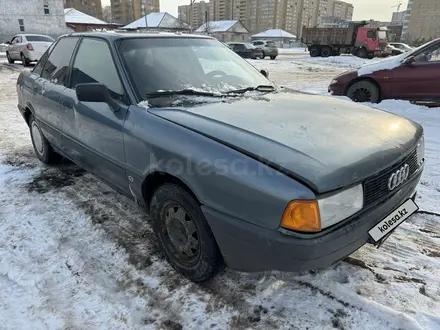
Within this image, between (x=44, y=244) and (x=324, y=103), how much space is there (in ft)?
8.40

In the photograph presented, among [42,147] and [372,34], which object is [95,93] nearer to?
[42,147]

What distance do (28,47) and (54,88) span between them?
15.1m

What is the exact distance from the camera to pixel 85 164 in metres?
3.16

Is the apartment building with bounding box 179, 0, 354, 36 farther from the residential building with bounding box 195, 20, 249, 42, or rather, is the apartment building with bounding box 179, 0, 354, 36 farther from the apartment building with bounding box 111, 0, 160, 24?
the residential building with bounding box 195, 20, 249, 42

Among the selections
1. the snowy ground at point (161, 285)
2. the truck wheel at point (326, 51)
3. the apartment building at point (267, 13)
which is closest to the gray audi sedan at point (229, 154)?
the snowy ground at point (161, 285)

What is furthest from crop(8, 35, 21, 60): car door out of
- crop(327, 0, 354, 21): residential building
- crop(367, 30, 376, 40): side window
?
crop(327, 0, 354, 21): residential building

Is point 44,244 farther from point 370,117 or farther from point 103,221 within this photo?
point 370,117

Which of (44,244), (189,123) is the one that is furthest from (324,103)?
(44,244)

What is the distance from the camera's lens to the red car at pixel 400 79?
6.37 metres

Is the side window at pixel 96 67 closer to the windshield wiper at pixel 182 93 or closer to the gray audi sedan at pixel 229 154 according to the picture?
the gray audi sedan at pixel 229 154

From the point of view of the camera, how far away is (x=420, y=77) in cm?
644

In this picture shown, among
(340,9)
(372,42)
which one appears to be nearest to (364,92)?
(372,42)

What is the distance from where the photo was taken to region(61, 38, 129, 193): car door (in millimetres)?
2535

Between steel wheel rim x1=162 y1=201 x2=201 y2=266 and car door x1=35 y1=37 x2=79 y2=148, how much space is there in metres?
1.78
